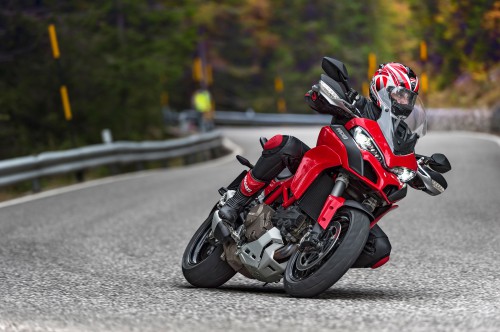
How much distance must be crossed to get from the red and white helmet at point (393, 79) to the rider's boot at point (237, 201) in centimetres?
106

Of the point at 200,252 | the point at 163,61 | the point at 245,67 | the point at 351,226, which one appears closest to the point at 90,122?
the point at 163,61

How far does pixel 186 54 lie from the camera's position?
43.1 metres

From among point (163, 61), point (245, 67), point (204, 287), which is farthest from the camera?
point (245, 67)

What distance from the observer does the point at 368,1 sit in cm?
6694

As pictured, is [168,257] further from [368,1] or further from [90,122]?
[368,1]

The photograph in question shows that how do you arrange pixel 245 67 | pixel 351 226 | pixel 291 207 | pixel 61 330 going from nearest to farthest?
pixel 61 330, pixel 351 226, pixel 291 207, pixel 245 67

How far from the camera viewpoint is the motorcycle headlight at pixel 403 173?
6.39 m

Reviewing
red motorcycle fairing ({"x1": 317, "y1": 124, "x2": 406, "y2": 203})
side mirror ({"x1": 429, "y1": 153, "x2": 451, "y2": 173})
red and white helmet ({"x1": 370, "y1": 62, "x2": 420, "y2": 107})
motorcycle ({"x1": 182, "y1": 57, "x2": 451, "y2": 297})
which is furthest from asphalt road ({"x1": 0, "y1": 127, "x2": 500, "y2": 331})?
red and white helmet ({"x1": 370, "y1": 62, "x2": 420, "y2": 107})

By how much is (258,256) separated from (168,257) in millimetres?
2976

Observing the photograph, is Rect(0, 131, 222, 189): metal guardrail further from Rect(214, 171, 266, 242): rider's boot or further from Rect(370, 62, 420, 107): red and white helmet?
Rect(370, 62, 420, 107): red and white helmet

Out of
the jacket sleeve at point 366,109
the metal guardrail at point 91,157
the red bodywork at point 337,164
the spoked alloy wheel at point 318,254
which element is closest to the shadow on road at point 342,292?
the spoked alloy wheel at point 318,254

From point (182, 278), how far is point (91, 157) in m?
12.0

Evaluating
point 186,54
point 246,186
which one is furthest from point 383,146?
point 186,54

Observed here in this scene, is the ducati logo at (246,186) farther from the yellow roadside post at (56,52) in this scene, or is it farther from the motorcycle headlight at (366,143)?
the yellow roadside post at (56,52)
